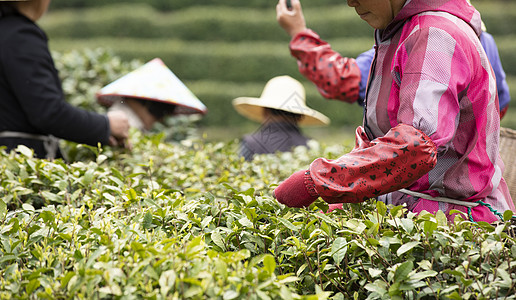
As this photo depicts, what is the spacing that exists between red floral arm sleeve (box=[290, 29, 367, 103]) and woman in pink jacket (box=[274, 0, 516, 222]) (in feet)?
2.55

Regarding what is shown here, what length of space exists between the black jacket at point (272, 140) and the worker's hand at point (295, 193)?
1.93 metres

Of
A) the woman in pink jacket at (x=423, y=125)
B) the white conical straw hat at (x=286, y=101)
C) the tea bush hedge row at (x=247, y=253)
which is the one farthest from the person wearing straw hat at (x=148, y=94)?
the woman in pink jacket at (x=423, y=125)

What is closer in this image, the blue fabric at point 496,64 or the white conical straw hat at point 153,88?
the blue fabric at point 496,64

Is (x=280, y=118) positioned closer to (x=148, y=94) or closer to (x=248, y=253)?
(x=148, y=94)

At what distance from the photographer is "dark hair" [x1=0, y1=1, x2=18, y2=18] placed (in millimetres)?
2610

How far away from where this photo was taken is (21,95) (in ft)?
8.37

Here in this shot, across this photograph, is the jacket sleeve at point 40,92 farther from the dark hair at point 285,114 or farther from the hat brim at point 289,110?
the dark hair at point 285,114

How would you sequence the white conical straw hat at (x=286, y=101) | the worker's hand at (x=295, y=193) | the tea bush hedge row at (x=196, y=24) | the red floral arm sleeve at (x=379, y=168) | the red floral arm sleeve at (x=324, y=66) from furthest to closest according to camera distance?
the tea bush hedge row at (x=196, y=24) → the white conical straw hat at (x=286, y=101) → the red floral arm sleeve at (x=324, y=66) → the worker's hand at (x=295, y=193) → the red floral arm sleeve at (x=379, y=168)

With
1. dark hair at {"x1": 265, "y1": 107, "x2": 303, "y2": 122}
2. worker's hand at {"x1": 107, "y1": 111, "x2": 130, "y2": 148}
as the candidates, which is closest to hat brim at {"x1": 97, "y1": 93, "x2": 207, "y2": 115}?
dark hair at {"x1": 265, "y1": 107, "x2": 303, "y2": 122}

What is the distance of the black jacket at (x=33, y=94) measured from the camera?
2.54 meters

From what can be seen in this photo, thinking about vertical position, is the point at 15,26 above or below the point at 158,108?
above

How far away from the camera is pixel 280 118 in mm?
4129

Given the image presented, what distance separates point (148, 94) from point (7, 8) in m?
1.15

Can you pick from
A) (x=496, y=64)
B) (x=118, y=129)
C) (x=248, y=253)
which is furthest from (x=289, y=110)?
(x=248, y=253)
